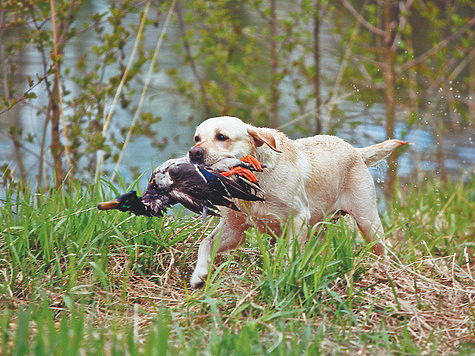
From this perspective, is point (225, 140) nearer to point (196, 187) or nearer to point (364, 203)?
point (196, 187)

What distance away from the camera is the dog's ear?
3404 millimetres

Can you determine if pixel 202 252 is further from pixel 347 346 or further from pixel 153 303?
pixel 347 346

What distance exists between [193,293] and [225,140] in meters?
0.83

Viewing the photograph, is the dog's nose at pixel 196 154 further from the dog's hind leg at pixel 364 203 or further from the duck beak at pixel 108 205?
the dog's hind leg at pixel 364 203

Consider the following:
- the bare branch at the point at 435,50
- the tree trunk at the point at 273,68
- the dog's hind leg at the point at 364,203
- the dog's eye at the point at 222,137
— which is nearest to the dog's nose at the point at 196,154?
the dog's eye at the point at 222,137

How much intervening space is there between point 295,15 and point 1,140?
4.13m

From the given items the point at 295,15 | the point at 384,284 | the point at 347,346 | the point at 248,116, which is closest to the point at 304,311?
the point at 347,346

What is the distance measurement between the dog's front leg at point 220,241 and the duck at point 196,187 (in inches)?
12.2

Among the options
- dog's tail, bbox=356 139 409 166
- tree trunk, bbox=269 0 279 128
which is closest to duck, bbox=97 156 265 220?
dog's tail, bbox=356 139 409 166

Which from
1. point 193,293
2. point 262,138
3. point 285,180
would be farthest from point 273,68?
point 193,293

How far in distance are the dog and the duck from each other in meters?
0.10

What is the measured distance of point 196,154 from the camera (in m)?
3.29

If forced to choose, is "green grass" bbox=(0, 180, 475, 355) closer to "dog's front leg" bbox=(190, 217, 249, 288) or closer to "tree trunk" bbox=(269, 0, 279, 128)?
"dog's front leg" bbox=(190, 217, 249, 288)

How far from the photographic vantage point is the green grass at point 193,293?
2.73 m
